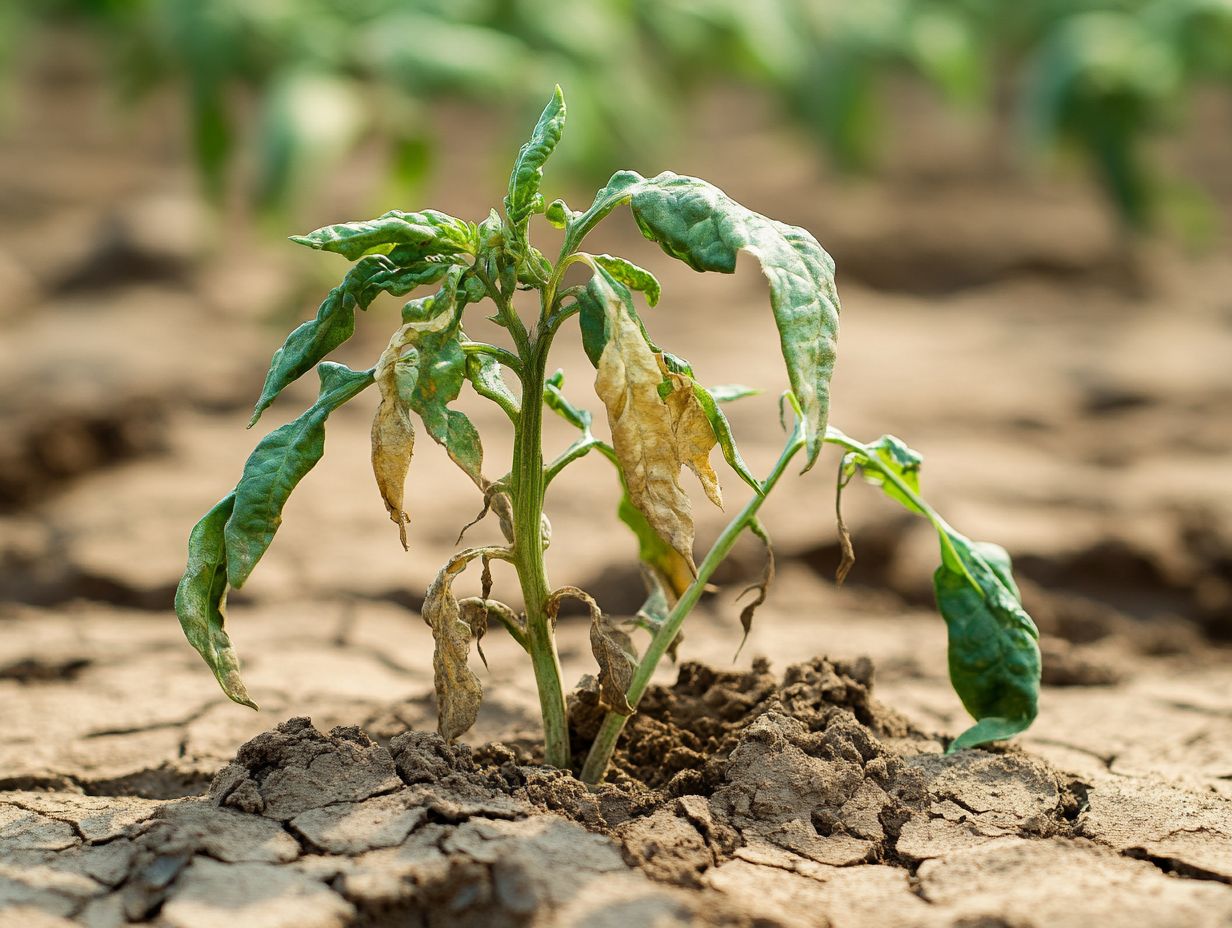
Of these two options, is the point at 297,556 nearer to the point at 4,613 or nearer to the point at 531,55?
the point at 4,613

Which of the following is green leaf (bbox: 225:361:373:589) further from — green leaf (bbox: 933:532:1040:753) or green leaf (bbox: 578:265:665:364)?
green leaf (bbox: 933:532:1040:753)

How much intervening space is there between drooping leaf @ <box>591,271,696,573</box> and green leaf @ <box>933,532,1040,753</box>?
46 centimetres

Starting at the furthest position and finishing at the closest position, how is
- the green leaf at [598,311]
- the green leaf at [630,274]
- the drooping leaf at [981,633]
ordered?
the drooping leaf at [981,633]
the green leaf at [630,274]
the green leaf at [598,311]

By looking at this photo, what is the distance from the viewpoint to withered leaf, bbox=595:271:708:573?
56.5 inches

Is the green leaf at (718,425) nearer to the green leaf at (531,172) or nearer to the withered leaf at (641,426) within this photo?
the withered leaf at (641,426)

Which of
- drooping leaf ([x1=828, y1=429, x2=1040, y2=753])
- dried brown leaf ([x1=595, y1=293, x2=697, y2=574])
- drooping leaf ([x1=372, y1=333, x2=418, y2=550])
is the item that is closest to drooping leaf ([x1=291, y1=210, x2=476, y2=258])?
drooping leaf ([x1=372, y1=333, x2=418, y2=550])

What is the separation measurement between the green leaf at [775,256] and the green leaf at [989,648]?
492 mm

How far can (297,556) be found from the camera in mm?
3039

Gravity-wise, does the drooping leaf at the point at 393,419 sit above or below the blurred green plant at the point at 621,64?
below

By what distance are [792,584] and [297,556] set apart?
3.83 ft

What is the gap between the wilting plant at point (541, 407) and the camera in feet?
4.66

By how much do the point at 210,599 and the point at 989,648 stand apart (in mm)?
1021

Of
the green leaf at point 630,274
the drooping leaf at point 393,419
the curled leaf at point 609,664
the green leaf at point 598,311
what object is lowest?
the curled leaf at point 609,664

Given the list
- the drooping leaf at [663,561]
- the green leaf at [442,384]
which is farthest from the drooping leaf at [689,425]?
the drooping leaf at [663,561]
